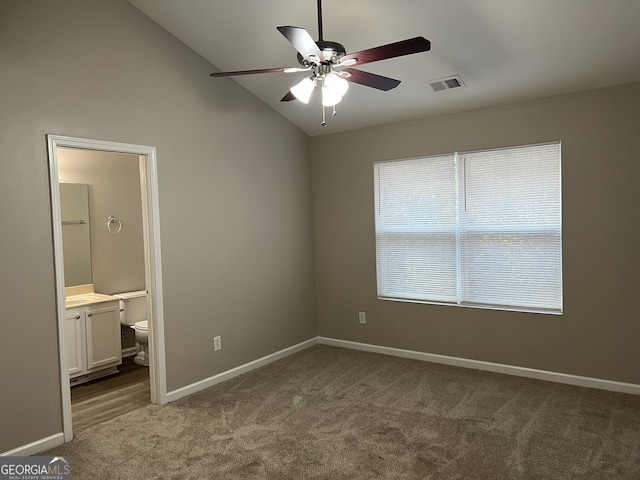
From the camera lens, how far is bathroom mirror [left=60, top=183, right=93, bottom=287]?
4906 mm

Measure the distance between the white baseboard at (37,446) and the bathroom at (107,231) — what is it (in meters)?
1.68

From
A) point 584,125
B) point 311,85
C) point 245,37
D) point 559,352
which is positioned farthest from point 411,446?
point 245,37

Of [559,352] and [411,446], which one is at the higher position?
[559,352]

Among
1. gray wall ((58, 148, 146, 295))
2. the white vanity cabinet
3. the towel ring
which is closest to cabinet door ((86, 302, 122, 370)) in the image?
the white vanity cabinet

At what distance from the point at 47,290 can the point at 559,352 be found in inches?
151

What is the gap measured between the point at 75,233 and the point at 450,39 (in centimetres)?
403

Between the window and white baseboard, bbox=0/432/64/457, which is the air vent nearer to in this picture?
the window

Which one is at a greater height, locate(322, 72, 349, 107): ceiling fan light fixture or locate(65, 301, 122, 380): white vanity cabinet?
locate(322, 72, 349, 107): ceiling fan light fixture

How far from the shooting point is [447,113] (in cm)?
436

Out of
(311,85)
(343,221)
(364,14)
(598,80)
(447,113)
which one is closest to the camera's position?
(311,85)

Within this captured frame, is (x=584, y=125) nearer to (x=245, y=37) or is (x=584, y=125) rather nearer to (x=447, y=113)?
(x=447, y=113)

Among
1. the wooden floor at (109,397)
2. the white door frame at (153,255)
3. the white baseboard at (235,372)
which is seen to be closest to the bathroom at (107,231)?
the wooden floor at (109,397)

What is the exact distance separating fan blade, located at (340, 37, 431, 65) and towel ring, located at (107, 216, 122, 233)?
366 cm

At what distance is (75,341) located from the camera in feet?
14.0
